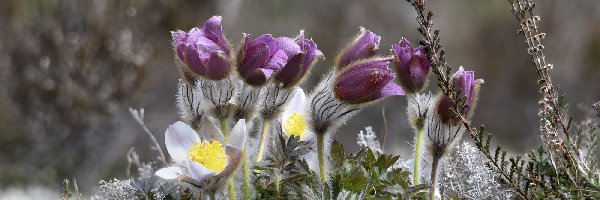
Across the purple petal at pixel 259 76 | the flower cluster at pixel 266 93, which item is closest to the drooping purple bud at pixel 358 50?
the flower cluster at pixel 266 93

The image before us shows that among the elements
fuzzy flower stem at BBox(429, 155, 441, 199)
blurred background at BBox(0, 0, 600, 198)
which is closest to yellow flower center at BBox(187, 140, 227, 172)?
fuzzy flower stem at BBox(429, 155, 441, 199)

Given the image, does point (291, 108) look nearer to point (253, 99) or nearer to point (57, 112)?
point (253, 99)

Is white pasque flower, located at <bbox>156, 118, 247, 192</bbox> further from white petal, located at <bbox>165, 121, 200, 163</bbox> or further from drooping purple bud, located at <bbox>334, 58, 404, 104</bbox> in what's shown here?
drooping purple bud, located at <bbox>334, 58, 404, 104</bbox>

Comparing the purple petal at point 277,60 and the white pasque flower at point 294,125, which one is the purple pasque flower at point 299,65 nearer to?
the purple petal at point 277,60

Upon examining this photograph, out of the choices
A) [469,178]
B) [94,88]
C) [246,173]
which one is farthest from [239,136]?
[94,88]

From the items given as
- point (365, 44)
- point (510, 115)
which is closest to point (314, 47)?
point (365, 44)
